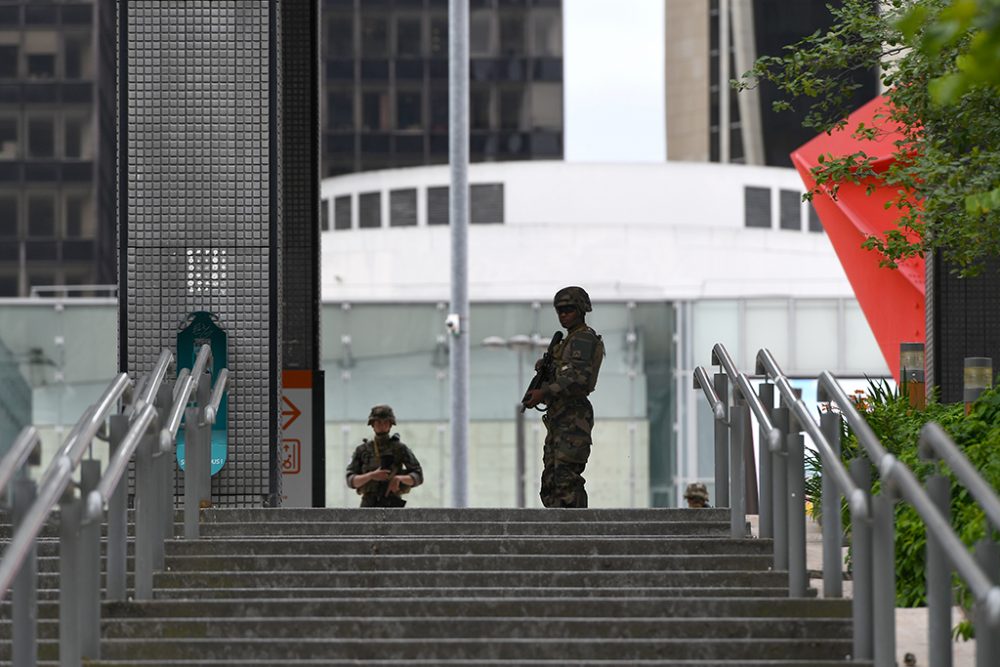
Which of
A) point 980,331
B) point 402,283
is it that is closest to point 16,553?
point 980,331

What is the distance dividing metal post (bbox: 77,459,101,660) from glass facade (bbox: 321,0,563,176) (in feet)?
209

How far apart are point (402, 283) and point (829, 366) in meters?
14.5

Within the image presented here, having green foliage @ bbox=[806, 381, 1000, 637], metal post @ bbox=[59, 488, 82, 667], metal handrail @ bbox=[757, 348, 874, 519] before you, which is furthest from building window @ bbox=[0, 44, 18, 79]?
metal post @ bbox=[59, 488, 82, 667]

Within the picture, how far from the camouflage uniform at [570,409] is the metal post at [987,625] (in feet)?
15.4

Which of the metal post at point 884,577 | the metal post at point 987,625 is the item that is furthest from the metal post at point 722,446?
the metal post at point 987,625

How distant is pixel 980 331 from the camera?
14781mm

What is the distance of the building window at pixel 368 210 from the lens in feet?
168

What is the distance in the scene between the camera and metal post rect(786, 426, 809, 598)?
768cm

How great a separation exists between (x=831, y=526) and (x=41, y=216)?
199 feet

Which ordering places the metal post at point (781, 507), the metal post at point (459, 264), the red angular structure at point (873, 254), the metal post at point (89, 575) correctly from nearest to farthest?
the metal post at point (89, 575) < the metal post at point (781, 507) < the red angular structure at point (873, 254) < the metal post at point (459, 264)

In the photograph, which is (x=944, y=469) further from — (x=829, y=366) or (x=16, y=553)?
(x=829, y=366)

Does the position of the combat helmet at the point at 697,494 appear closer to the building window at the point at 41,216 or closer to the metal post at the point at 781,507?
the metal post at the point at 781,507

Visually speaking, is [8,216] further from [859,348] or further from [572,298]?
[572,298]

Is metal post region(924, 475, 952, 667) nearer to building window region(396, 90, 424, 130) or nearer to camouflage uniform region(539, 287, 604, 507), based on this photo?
camouflage uniform region(539, 287, 604, 507)
